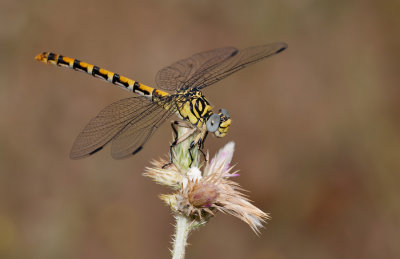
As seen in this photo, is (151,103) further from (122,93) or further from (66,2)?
(66,2)

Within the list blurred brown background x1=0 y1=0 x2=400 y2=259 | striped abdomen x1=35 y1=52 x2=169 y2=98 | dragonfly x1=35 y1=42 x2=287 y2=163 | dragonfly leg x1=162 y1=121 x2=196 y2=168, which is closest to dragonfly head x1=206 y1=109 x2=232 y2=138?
dragonfly x1=35 y1=42 x2=287 y2=163

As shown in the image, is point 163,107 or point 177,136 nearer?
point 177,136

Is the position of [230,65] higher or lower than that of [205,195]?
higher

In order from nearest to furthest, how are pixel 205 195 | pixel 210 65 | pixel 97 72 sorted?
pixel 205 195, pixel 210 65, pixel 97 72

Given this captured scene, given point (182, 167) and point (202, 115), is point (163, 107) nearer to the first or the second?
point (202, 115)

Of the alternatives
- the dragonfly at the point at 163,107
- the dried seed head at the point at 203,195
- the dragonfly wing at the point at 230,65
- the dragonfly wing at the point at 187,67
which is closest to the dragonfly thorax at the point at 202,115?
the dragonfly at the point at 163,107

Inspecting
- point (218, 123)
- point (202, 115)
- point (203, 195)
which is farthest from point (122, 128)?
point (203, 195)

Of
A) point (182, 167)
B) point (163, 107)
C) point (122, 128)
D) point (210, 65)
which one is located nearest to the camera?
point (182, 167)

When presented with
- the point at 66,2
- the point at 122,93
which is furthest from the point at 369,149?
the point at 66,2
